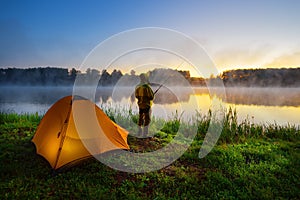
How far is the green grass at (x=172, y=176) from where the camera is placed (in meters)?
4.44

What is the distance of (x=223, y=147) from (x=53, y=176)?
17.0 ft

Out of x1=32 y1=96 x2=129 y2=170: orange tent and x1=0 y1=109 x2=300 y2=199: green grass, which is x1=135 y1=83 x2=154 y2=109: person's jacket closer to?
x1=0 y1=109 x2=300 y2=199: green grass

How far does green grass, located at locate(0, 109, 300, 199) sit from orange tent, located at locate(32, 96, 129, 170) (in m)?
0.30

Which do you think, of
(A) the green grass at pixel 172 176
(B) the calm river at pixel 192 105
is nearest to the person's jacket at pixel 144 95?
(B) the calm river at pixel 192 105

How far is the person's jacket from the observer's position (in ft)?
25.2

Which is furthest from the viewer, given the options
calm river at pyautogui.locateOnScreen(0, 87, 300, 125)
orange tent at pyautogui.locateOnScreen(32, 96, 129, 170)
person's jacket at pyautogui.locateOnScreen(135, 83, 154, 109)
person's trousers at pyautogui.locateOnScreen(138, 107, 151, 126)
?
calm river at pyautogui.locateOnScreen(0, 87, 300, 125)

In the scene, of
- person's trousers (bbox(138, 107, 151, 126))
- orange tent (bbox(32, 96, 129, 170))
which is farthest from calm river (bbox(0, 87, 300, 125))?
orange tent (bbox(32, 96, 129, 170))

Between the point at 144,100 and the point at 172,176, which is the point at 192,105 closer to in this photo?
the point at 144,100

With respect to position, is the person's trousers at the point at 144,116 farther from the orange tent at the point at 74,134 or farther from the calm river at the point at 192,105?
the orange tent at the point at 74,134

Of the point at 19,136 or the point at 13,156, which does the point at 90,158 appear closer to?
the point at 13,156

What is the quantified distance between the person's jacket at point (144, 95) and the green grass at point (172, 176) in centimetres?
127

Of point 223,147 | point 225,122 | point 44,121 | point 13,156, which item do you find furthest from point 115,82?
point 225,122

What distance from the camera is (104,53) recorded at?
20.2 ft

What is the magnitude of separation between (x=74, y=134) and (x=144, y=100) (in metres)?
2.87
